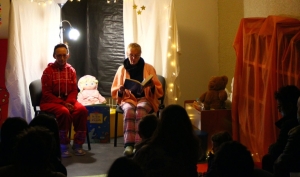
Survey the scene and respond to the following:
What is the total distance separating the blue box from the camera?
5402mm

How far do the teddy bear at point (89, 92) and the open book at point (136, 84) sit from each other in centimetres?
65

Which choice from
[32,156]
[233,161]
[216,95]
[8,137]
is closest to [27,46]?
[216,95]

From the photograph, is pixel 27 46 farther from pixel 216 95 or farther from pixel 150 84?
pixel 216 95

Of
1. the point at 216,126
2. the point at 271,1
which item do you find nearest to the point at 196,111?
the point at 216,126

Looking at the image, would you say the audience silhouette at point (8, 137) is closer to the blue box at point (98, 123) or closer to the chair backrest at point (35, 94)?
the chair backrest at point (35, 94)

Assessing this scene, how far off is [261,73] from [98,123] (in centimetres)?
203

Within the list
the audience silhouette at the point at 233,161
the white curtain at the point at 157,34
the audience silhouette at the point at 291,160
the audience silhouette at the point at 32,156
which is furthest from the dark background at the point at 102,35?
the audience silhouette at the point at 233,161

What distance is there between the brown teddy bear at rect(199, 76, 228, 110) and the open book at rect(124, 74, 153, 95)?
0.60 meters

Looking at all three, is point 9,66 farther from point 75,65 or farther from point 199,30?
point 199,30

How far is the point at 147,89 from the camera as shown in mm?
5078

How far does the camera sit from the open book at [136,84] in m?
4.88

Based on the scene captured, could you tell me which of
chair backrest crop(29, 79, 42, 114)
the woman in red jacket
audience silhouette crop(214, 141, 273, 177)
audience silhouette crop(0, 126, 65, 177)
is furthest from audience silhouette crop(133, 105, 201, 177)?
chair backrest crop(29, 79, 42, 114)

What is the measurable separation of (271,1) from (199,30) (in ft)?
5.79

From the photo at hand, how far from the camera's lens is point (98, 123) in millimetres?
5441
